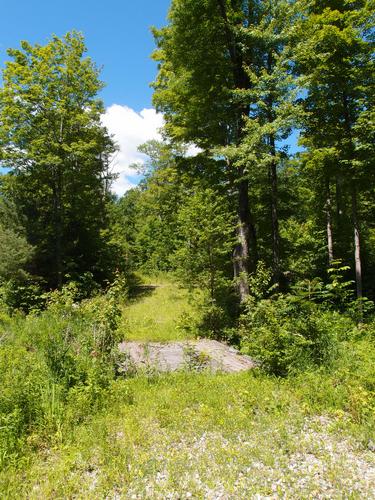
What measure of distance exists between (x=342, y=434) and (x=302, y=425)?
19.1 inches

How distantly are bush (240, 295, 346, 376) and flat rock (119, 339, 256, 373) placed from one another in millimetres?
701

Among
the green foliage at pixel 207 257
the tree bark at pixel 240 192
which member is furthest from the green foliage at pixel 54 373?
the tree bark at pixel 240 192

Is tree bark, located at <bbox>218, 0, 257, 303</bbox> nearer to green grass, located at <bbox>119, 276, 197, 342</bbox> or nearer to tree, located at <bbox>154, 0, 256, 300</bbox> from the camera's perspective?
tree, located at <bbox>154, 0, 256, 300</bbox>

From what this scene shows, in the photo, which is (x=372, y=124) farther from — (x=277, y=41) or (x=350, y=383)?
(x=350, y=383)

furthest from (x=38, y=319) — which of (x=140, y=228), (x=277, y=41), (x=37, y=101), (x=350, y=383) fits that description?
(x=140, y=228)

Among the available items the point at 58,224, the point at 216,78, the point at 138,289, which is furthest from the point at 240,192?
the point at 138,289

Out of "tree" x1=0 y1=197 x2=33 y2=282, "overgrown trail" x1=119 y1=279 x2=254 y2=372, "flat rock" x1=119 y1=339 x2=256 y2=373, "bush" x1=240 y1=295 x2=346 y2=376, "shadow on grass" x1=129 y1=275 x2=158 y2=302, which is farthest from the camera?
"shadow on grass" x1=129 y1=275 x2=158 y2=302

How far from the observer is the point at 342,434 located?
4270 millimetres

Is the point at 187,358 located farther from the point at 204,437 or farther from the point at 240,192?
the point at 240,192

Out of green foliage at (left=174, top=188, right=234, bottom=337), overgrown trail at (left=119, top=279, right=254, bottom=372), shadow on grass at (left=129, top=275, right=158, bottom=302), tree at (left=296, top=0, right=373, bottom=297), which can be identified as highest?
tree at (left=296, top=0, right=373, bottom=297)

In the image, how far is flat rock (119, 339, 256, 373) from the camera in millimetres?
6875

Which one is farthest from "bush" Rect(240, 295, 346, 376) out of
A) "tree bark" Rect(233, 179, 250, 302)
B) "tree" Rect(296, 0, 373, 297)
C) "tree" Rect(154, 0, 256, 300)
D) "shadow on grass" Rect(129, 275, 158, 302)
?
"shadow on grass" Rect(129, 275, 158, 302)

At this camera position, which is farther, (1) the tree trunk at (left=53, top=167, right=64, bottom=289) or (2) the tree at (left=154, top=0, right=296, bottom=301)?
(1) the tree trunk at (left=53, top=167, right=64, bottom=289)

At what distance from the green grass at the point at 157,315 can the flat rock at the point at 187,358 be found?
63 centimetres
